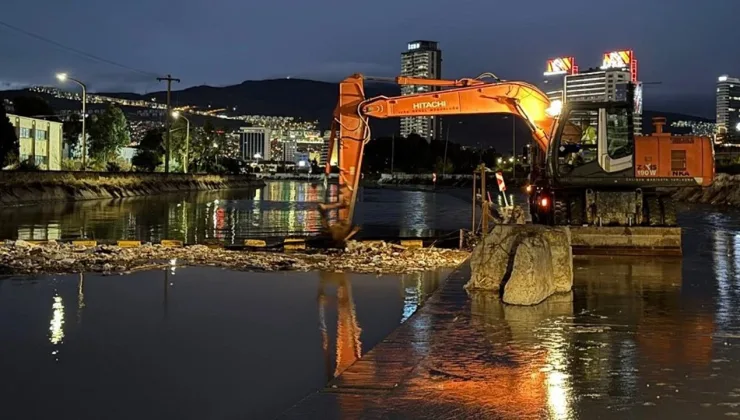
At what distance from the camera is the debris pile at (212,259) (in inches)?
675

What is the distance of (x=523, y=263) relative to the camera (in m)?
11.5

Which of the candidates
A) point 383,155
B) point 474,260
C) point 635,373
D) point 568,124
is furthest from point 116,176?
point 383,155

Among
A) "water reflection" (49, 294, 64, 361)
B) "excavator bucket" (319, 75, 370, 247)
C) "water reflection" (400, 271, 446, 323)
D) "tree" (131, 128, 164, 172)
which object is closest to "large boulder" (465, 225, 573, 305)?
"water reflection" (400, 271, 446, 323)

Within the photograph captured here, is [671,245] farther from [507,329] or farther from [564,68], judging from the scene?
[564,68]

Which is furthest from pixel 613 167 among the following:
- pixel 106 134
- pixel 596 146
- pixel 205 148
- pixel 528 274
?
pixel 205 148

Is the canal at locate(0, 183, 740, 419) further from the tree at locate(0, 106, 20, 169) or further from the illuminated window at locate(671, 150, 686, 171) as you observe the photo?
the tree at locate(0, 106, 20, 169)

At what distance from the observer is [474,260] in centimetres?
1264

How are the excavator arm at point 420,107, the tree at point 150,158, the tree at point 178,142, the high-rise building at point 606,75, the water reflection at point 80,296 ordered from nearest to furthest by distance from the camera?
the water reflection at point 80,296 < the excavator arm at point 420,107 < the high-rise building at point 606,75 < the tree at point 178,142 < the tree at point 150,158

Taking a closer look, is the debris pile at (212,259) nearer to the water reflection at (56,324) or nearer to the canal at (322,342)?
the canal at (322,342)

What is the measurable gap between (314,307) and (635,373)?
20.1 feet

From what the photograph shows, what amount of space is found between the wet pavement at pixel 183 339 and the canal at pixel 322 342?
30 millimetres

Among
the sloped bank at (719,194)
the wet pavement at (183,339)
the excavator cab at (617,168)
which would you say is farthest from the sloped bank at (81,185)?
the sloped bank at (719,194)

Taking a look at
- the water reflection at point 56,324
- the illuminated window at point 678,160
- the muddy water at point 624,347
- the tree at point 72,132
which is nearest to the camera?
the muddy water at point 624,347

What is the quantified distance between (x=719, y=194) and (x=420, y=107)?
135 ft
